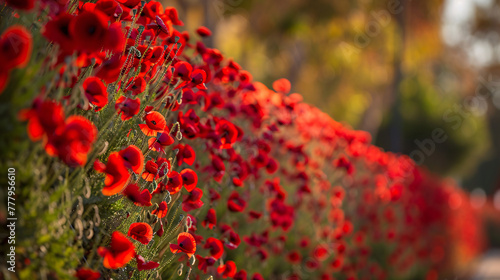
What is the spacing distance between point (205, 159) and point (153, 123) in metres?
1.15

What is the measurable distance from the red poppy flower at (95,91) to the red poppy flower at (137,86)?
1.02 ft

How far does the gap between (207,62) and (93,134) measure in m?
1.45

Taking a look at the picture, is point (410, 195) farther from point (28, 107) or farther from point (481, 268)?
point (481, 268)

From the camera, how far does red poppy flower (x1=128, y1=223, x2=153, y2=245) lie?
73.9 inches

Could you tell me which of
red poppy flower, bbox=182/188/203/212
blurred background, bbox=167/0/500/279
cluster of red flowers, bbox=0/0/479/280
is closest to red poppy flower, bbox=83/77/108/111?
cluster of red flowers, bbox=0/0/479/280

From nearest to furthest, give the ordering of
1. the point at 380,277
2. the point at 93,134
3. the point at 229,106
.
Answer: the point at 93,134 → the point at 229,106 → the point at 380,277

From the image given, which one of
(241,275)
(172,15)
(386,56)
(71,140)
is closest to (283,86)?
(172,15)

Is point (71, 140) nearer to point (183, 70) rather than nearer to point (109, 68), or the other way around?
point (109, 68)

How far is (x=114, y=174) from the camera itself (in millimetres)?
1716

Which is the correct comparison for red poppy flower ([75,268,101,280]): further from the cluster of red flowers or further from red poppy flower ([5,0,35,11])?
red poppy flower ([5,0,35,11])

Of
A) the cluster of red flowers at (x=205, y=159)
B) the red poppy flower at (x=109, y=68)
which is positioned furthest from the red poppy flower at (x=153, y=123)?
the red poppy flower at (x=109, y=68)

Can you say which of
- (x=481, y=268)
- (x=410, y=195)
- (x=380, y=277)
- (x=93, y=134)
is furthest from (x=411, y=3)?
(x=93, y=134)

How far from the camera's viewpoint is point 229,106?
3.09m

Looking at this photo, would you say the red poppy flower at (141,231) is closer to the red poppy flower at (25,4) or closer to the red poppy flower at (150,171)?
the red poppy flower at (150,171)
